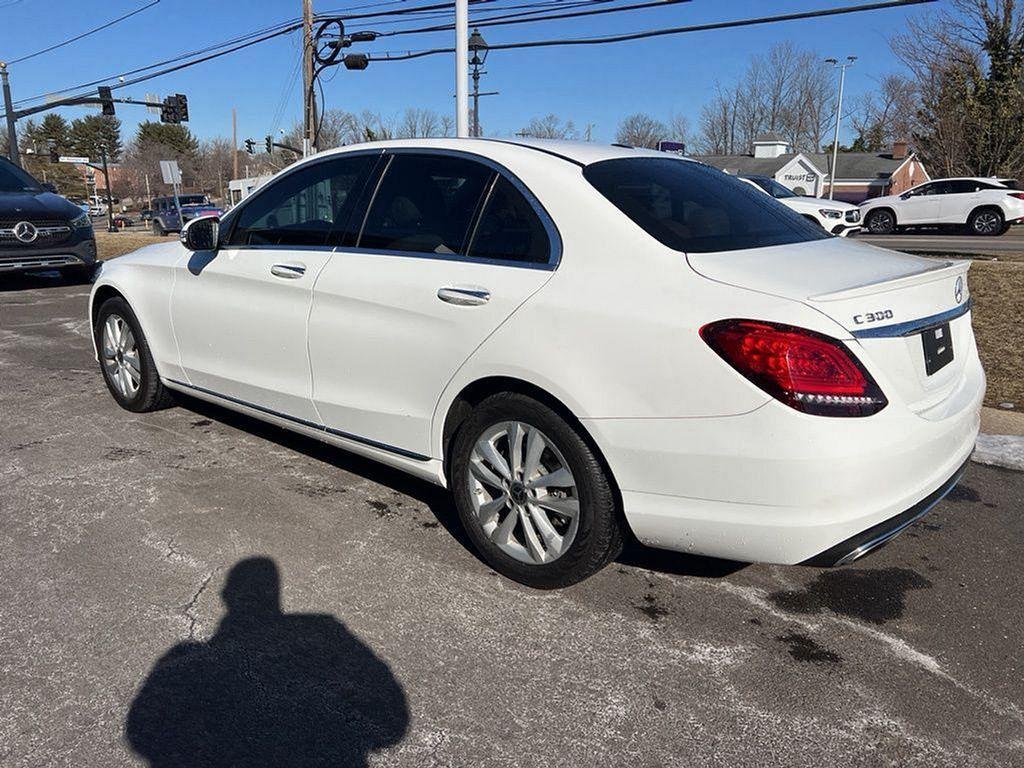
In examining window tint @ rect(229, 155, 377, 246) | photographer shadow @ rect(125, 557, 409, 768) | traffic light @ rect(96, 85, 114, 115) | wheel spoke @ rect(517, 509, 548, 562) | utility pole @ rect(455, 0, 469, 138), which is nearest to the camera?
photographer shadow @ rect(125, 557, 409, 768)

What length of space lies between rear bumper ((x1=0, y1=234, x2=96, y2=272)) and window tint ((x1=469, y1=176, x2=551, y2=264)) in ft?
31.7

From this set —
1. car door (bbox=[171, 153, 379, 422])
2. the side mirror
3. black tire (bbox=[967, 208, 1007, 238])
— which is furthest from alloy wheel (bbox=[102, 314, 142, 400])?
black tire (bbox=[967, 208, 1007, 238])

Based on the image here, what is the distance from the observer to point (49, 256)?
10.9m

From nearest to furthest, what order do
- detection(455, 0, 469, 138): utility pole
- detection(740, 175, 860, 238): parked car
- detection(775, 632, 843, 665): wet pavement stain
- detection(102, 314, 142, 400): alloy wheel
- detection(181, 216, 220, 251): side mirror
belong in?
detection(775, 632, 843, 665): wet pavement stain
detection(181, 216, 220, 251): side mirror
detection(102, 314, 142, 400): alloy wheel
detection(455, 0, 469, 138): utility pole
detection(740, 175, 860, 238): parked car

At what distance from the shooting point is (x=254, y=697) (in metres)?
2.48

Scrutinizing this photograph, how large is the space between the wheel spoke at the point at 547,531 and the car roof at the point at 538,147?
1408 millimetres

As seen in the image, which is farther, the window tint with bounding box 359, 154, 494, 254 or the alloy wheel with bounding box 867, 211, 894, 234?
the alloy wheel with bounding box 867, 211, 894, 234

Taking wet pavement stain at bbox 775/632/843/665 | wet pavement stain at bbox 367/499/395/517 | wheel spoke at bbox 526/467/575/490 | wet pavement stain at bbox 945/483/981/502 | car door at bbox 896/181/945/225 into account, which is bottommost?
wet pavement stain at bbox 775/632/843/665

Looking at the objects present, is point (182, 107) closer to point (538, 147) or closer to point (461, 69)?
point (461, 69)

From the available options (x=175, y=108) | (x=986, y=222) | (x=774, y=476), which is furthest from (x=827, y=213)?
(x=175, y=108)

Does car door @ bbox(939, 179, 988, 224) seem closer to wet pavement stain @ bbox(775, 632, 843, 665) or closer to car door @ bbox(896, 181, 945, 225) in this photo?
car door @ bbox(896, 181, 945, 225)

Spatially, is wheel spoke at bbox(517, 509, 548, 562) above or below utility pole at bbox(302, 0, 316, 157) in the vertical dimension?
below

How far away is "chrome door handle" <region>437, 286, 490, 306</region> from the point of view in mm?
3088

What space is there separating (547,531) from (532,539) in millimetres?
89
